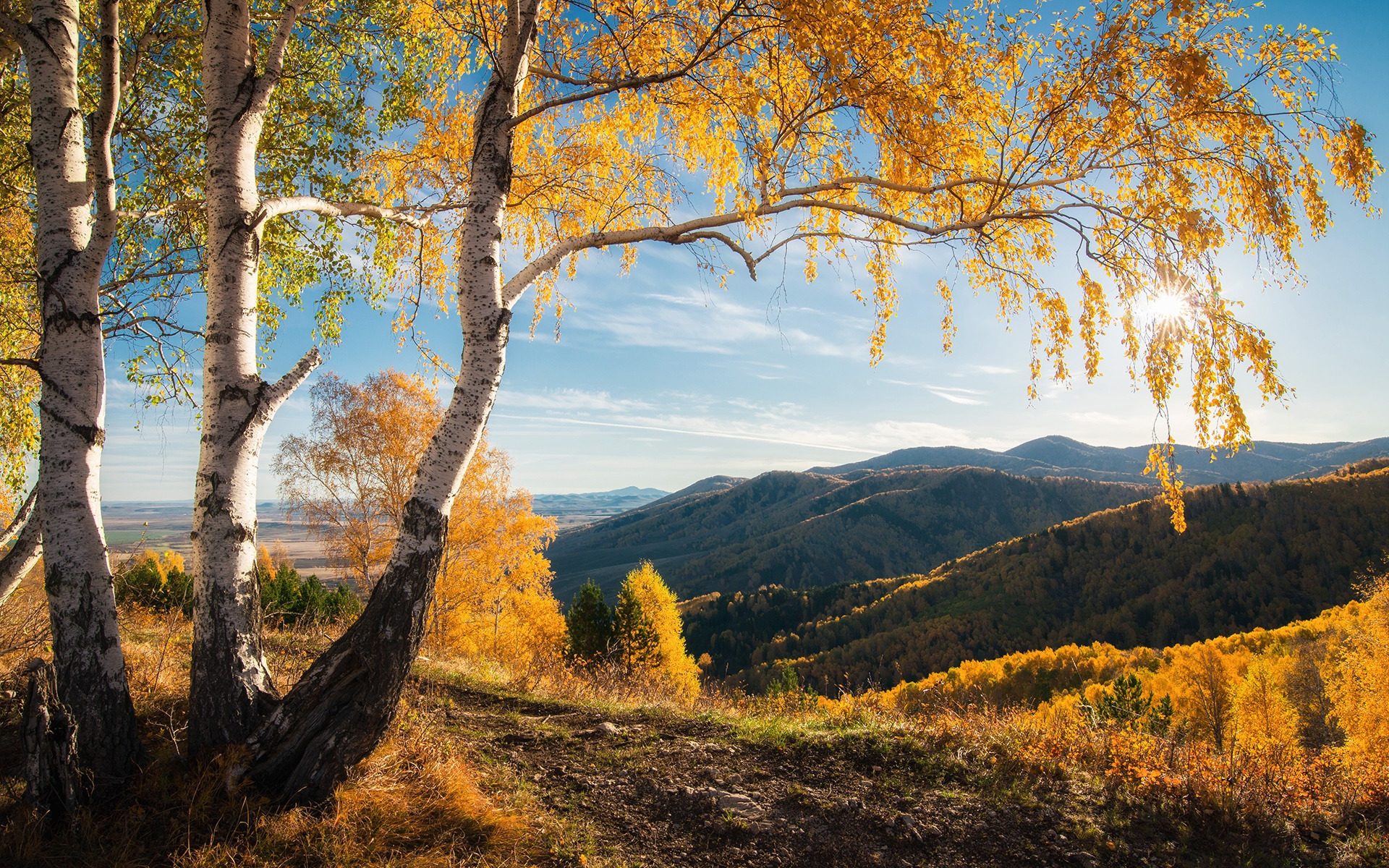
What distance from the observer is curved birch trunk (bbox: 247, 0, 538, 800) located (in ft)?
10.7

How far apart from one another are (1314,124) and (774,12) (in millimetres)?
4158

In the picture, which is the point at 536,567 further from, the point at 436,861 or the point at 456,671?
the point at 436,861

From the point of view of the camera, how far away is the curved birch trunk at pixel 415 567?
3254mm

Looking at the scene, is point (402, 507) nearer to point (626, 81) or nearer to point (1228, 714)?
point (626, 81)

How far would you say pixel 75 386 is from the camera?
11.0 feet

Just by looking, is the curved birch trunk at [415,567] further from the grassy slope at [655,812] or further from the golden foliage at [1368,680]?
the golden foliage at [1368,680]

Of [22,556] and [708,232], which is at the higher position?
[708,232]

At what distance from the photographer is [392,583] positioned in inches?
139

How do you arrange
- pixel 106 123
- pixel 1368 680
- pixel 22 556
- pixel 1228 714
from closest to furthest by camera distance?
pixel 106 123 < pixel 22 556 < pixel 1368 680 < pixel 1228 714

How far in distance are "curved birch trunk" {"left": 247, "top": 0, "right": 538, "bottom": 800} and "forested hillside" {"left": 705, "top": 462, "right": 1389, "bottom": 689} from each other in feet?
313

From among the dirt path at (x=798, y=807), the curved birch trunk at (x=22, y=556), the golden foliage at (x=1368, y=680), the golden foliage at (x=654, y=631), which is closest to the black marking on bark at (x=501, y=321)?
the dirt path at (x=798, y=807)

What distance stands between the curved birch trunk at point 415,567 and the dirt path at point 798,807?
136cm

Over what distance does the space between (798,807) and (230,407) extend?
4.58 meters

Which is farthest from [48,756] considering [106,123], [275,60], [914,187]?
[914,187]
